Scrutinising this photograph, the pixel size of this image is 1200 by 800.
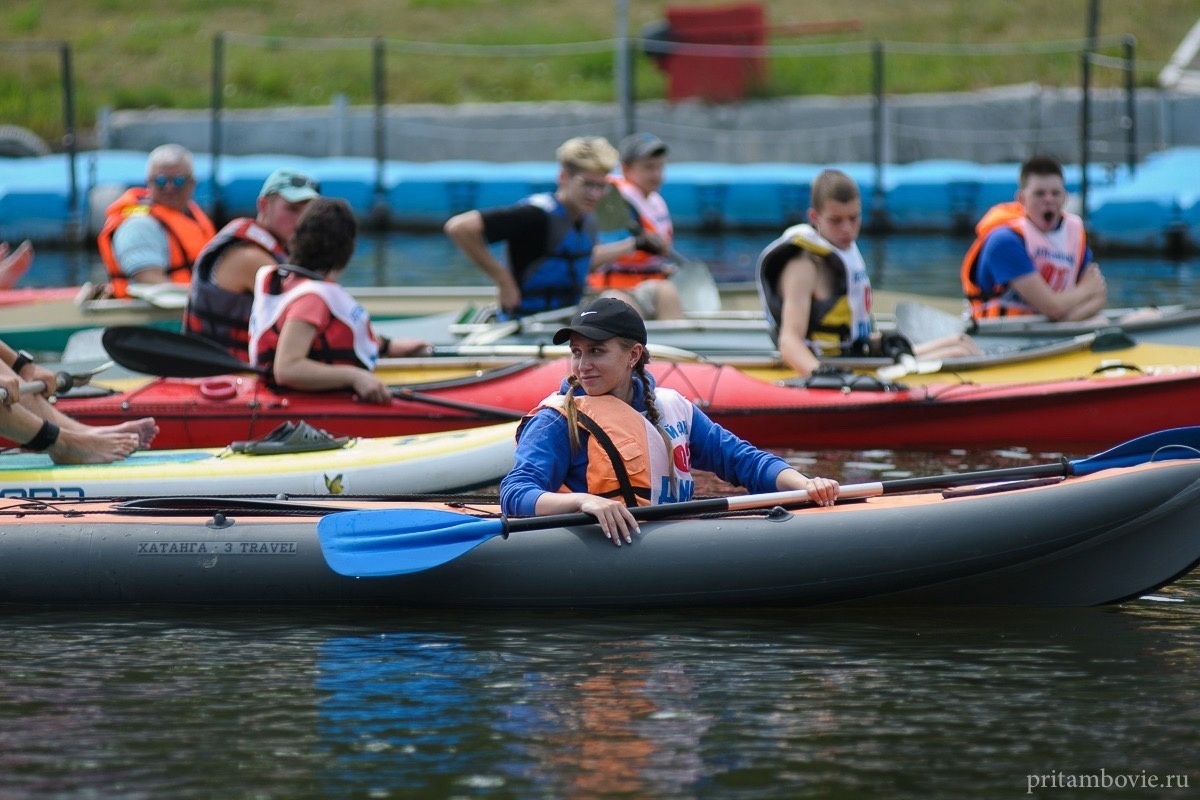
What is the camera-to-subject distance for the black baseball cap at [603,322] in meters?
4.34

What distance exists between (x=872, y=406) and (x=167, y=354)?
2.79 meters

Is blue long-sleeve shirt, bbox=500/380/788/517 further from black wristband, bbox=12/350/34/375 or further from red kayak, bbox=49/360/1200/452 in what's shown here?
red kayak, bbox=49/360/1200/452

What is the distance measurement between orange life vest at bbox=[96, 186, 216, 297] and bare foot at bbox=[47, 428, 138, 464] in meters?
3.40

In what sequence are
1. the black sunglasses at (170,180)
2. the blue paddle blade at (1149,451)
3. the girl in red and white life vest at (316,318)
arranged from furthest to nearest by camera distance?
the black sunglasses at (170,180) → the girl in red and white life vest at (316,318) → the blue paddle blade at (1149,451)

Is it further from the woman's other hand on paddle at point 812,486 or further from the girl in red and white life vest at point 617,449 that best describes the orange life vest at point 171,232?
the woman's other hand on paddle at point 812,486

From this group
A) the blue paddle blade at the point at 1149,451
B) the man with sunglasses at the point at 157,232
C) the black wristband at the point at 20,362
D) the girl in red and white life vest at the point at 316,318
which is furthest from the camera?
the man with sunglasses at the point at 157,232

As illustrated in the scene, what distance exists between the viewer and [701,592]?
4.75 metres

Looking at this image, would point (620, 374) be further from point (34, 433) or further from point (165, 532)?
point (34, 433)

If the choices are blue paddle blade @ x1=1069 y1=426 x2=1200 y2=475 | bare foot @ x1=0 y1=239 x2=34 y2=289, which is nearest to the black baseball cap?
blue paddle blade @ x1=1069 y1=426 x2=1200 y2=475

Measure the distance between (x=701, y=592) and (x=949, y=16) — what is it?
56.6ft

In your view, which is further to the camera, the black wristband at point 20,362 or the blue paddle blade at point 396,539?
the black wristband at point 20,362

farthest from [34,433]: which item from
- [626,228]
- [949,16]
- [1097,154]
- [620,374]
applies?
[949,16]

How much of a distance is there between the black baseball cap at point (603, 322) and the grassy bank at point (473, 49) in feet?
46.1

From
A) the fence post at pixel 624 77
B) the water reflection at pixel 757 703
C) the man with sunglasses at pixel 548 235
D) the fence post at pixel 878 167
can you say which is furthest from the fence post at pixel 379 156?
the water reflection at pixel 757 703
